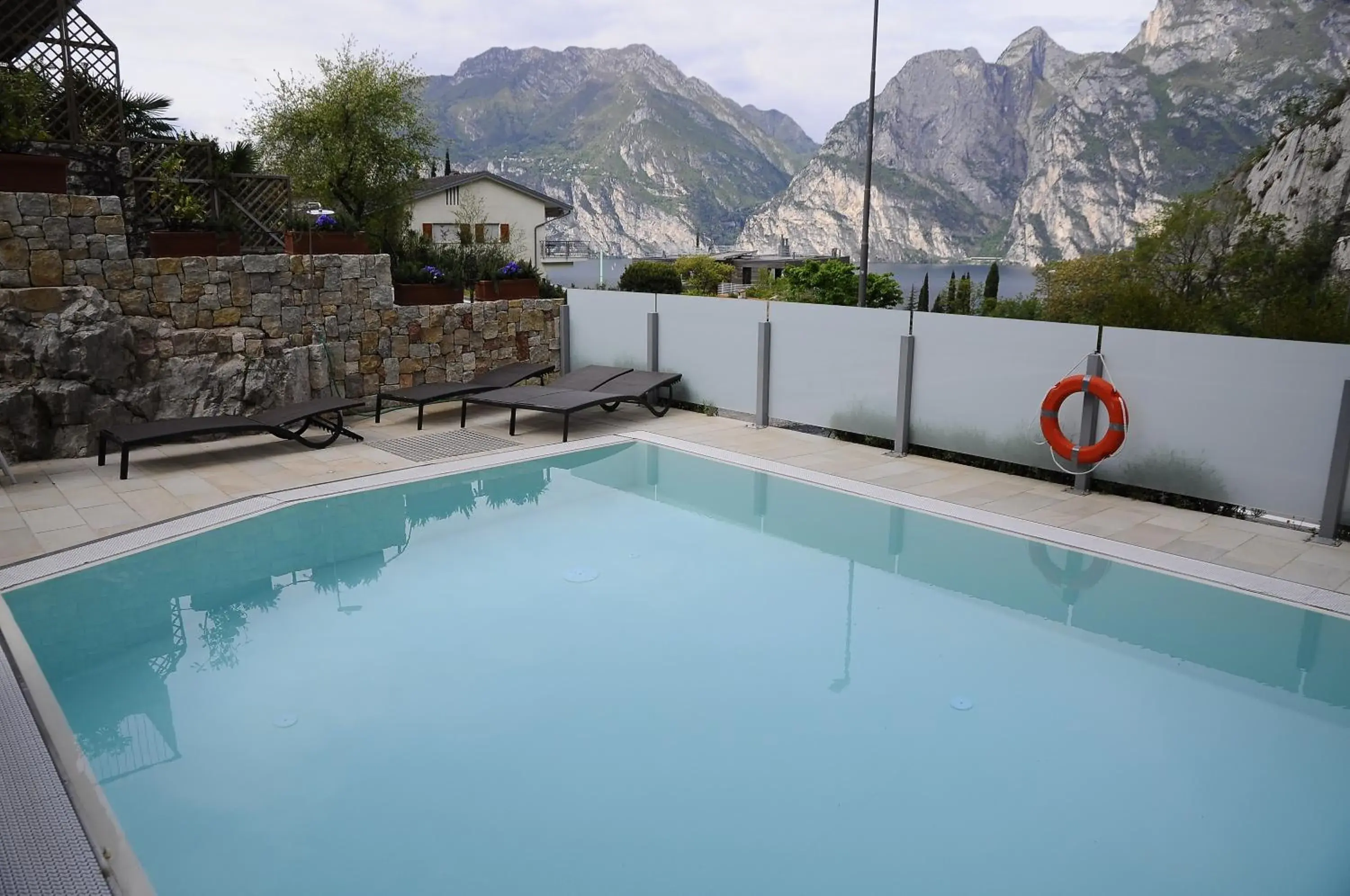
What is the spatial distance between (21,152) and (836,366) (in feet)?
25.1

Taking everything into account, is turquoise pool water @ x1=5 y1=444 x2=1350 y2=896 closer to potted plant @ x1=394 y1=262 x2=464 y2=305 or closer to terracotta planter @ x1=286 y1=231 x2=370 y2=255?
terracotta planter @ x1=286 y1=231 x2=370 y2=255

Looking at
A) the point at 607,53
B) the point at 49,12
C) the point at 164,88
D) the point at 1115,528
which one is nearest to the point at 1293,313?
the point at 1115,528

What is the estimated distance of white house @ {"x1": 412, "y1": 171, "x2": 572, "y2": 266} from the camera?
3064 cm

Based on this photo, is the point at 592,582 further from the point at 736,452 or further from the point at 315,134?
the point at 315,134

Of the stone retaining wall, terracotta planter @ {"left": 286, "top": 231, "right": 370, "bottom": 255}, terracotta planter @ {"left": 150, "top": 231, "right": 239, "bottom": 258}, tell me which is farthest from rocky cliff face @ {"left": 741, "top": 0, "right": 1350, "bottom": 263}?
terracotta planter @ {"left": 150, "top": 231, "right": 239, "bottom": 258}

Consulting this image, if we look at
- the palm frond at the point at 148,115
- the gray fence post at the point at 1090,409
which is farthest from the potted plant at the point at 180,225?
the gray fence post at the point at 1090,409

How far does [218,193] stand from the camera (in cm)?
945

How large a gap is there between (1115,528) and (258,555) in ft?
18.2

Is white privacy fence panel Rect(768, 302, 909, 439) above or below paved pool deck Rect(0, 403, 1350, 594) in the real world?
above

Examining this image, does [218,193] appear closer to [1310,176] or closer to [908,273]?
[1310,176]

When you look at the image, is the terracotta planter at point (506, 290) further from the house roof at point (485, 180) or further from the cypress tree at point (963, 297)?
the house roof at point (485, 180)

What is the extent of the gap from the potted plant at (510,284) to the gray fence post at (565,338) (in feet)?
1.60

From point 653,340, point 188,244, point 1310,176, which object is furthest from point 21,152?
point 1310,176

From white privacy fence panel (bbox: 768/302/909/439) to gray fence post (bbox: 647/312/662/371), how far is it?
63.8 inches
